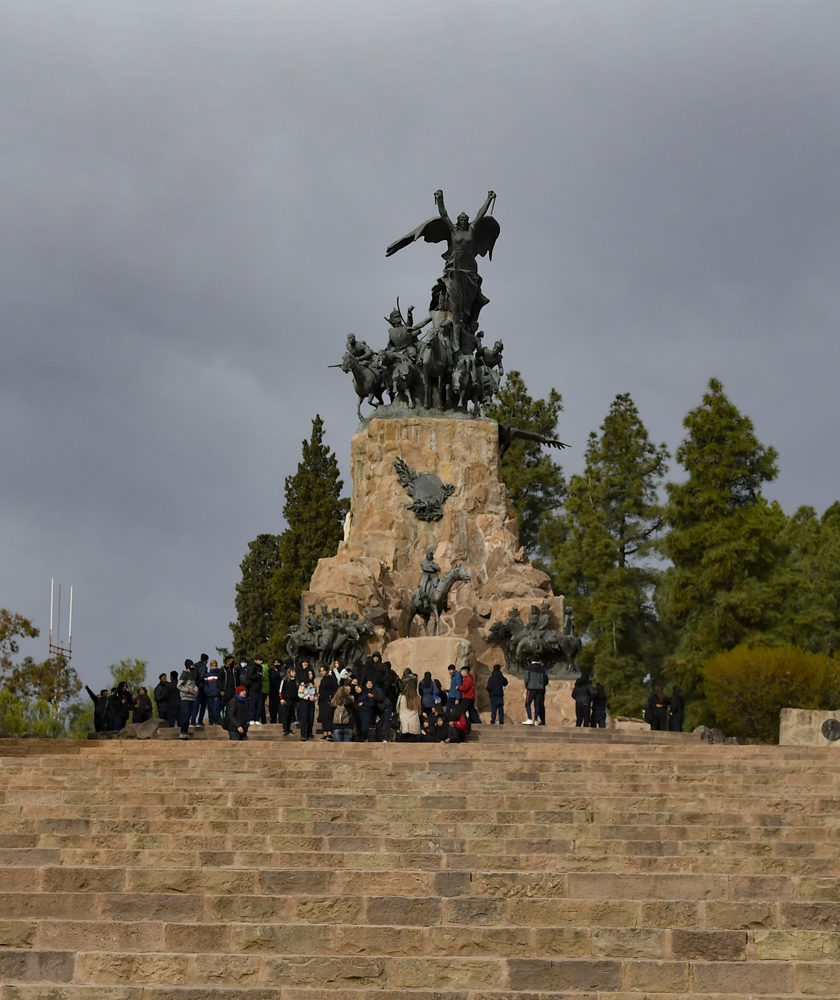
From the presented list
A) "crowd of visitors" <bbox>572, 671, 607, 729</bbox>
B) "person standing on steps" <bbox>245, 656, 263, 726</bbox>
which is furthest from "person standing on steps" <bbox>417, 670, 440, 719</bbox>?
"crowd of visitors" <bbox>572, 671, 607, 729</bbox>

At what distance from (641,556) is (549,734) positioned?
83.4 feet

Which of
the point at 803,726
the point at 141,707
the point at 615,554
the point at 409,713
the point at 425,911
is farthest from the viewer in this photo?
the point at 615,554

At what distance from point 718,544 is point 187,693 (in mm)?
20885

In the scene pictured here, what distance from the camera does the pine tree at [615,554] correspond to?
145 feet

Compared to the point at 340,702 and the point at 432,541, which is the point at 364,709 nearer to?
the point at 340,702

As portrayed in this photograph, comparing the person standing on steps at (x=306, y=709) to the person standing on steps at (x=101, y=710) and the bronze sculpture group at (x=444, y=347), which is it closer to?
the person standing on steps at (x=101, y=710)

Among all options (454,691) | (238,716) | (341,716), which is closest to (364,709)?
(341,716)

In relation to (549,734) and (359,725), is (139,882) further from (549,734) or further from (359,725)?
(549,734)

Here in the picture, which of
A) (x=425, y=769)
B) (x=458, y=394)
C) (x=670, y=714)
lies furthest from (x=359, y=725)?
(x=458, y=394)

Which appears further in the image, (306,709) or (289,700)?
(289,700)

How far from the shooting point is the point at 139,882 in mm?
9227

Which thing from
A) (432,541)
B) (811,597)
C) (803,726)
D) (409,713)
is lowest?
(803,726)

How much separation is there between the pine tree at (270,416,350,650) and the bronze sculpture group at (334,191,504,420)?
44.5 ft

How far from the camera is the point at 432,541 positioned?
105ft
